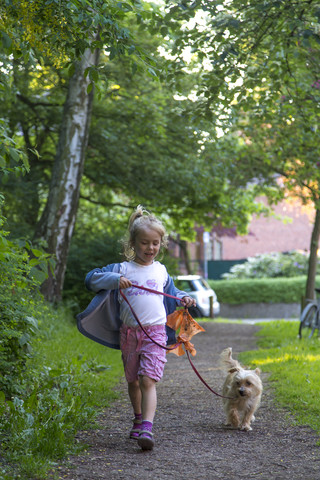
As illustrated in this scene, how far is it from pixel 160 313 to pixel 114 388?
2.86 metres

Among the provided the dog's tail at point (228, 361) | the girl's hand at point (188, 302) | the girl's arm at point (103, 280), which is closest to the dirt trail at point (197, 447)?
the dog's tail at point (228, 361)

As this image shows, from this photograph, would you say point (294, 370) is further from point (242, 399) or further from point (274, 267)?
point (274, 267)

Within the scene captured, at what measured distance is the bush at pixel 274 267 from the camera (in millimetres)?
28906

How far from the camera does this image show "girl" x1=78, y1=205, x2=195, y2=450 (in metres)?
5.02

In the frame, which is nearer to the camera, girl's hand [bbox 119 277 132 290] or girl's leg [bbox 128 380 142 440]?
girl's hand [bbox 119 277 132 290]

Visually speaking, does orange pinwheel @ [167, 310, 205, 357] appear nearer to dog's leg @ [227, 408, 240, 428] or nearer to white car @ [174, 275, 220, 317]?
dog's leg @ [227, 408, 240, 428]

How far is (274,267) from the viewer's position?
29.1 metres

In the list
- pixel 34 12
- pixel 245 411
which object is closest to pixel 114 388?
pixel 245 411

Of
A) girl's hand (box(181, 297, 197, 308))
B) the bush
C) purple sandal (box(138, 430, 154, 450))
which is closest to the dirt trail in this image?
purple sandal (box(138, 430, 154, 450))

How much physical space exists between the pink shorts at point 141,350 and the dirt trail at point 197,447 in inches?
23.2

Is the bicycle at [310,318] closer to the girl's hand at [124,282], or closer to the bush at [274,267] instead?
the girl's hand at [124,282]

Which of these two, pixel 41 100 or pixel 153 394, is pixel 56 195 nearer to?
pixel 41 100

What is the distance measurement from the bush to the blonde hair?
24.0 metres

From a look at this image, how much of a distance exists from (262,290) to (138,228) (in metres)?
21.2
